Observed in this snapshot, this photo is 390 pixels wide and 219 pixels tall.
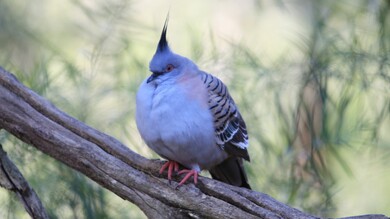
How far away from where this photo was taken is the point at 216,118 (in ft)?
8.48

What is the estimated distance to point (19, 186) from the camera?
2.58 m

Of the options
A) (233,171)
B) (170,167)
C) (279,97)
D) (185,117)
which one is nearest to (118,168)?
(170,167)

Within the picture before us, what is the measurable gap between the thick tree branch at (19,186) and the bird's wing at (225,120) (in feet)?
2.37

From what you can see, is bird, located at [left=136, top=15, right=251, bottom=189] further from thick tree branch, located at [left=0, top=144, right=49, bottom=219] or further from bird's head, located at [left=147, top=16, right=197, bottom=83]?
thick tree branch, located at [left=0, top=144, right=49, bottom=219]

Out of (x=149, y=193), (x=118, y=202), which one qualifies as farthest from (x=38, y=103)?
(x=118, y=202)

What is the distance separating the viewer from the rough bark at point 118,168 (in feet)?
7.90

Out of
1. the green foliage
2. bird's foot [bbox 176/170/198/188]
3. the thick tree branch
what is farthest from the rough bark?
the green foliage

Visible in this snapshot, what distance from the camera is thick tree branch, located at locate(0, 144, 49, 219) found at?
2586 millimetres

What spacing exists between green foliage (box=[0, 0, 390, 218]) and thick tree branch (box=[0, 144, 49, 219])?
0.58 m

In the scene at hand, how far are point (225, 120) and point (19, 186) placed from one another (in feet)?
2.65

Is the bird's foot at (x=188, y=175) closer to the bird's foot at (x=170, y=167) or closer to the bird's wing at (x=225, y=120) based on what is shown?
the bird's foot at (x=170, y=167)

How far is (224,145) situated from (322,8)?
3.56 feet

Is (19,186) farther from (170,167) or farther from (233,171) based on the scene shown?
(233,171)

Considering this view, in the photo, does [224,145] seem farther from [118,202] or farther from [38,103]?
[118,202]
